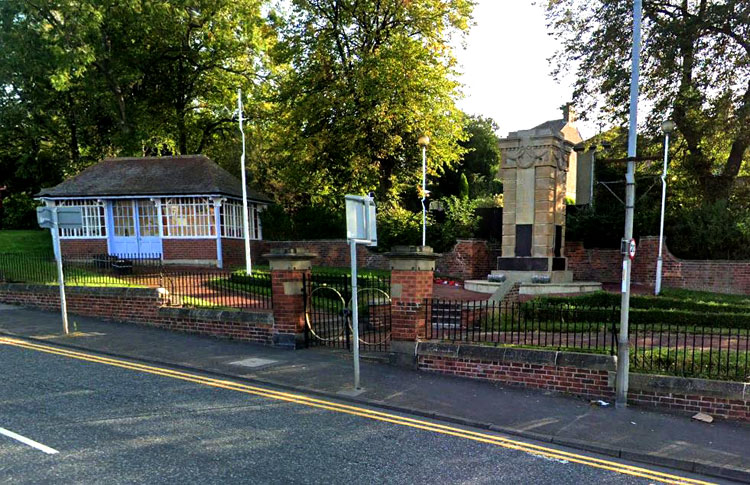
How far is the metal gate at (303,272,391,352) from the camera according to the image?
9.65 meters

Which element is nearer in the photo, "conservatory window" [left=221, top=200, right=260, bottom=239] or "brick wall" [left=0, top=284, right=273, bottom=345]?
"brick wall" [left=0, top=284, right=273, bottom=345]

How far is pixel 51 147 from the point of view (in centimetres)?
3222

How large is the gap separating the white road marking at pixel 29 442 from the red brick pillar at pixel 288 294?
4.94m

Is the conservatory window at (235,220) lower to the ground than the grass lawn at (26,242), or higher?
higher

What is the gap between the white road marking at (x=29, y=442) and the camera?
186 inches

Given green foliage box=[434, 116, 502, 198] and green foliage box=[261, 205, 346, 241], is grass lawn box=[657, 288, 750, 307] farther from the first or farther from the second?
green foliage box=[434, 116, 502, 198]

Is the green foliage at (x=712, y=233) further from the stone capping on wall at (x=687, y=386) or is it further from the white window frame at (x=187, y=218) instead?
the white window frame at (x=187, y=218)

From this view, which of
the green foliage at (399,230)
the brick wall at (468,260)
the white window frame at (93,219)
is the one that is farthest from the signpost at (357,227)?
the white window frame at (93,219)

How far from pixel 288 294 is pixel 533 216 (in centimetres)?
945

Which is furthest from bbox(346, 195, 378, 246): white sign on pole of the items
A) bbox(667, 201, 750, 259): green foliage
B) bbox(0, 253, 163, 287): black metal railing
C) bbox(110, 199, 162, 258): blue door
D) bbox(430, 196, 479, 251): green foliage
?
bbox(110, 199, 162, 258): blue door

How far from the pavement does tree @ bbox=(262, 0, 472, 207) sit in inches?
577

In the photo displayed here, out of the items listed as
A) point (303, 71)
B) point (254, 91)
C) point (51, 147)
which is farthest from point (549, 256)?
point (51, 147)

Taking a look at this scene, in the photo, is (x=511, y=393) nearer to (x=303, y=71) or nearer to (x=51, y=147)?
(x=303, y=71)

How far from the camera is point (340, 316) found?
36.5 feet
